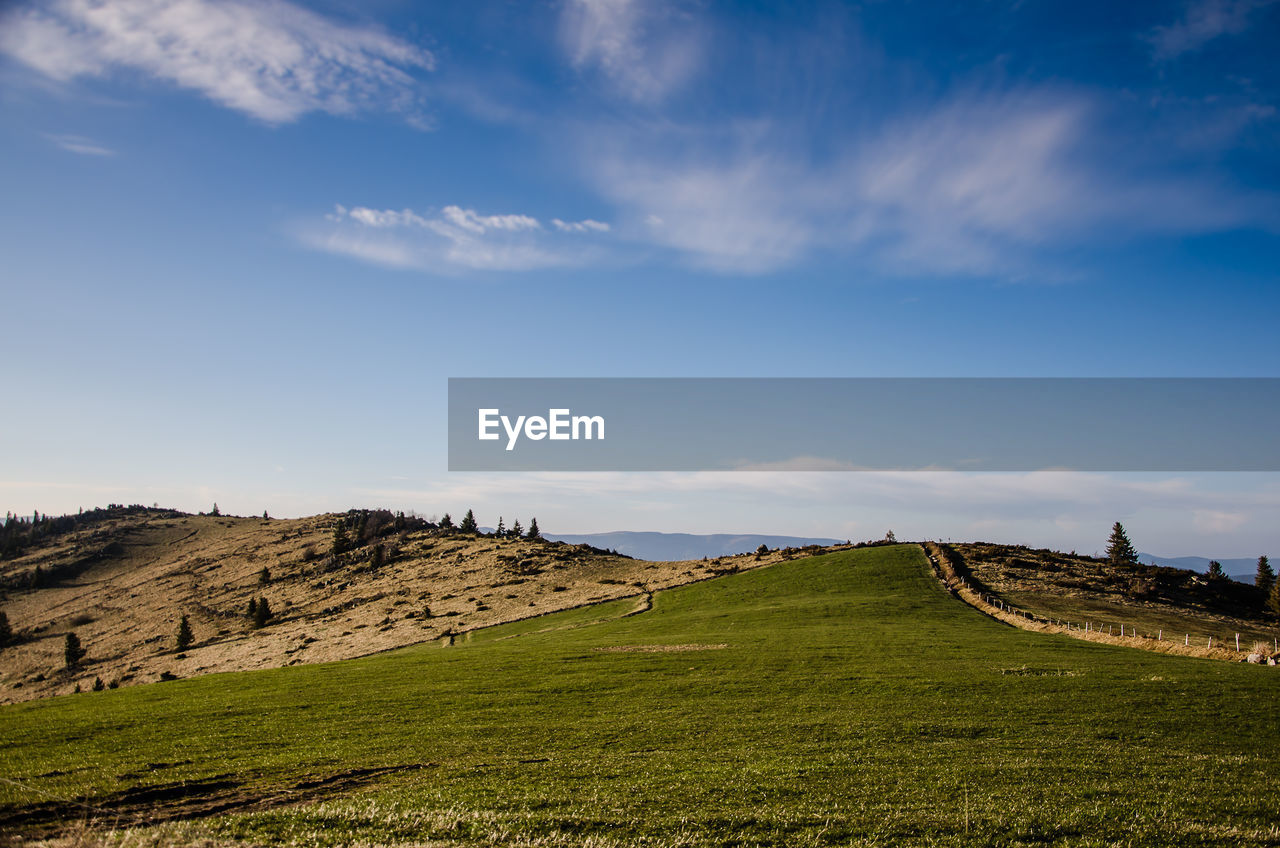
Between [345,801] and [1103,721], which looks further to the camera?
[1103,721]

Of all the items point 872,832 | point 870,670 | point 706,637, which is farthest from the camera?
point 706,637

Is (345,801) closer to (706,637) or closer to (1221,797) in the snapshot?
(1221,797)

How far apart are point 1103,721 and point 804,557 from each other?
63953 mm

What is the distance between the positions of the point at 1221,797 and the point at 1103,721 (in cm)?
937

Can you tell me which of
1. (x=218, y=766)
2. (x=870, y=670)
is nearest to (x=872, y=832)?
(x=218, y=766)

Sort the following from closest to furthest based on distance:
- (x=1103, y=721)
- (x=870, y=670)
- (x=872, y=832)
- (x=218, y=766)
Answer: (x=872, y=832), (x=218, y=766), (x=1103, y=721), (x=870, y=670)

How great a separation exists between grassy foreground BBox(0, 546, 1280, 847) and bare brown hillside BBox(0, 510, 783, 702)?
30.2m

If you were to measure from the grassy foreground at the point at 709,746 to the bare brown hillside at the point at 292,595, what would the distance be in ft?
99.0

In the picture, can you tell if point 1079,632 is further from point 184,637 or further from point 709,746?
point 184,637

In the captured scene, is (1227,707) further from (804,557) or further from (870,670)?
(804,557)

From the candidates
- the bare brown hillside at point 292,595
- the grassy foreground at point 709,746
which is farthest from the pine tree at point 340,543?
the grassy foreground at point 709,746

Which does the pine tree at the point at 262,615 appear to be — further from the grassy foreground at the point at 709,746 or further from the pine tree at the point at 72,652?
the grassy foreground at the point at 709,746

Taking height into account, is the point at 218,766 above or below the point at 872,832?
below

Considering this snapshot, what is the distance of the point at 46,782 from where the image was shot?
19.8 meters
